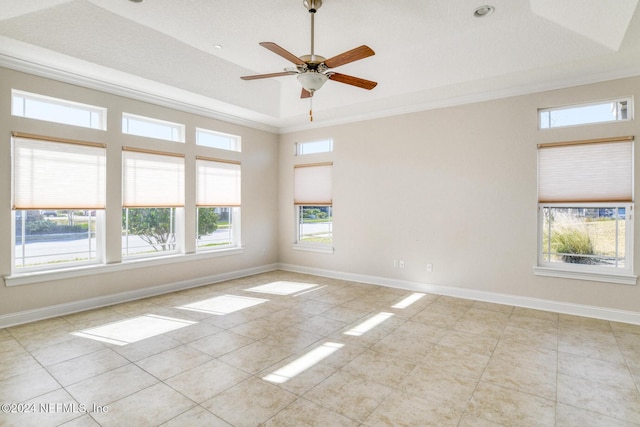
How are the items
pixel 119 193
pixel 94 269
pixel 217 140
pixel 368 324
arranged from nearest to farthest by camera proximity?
pixel 368 324 → pixel 94 269 → pixel 119 193 → pixel 217 140

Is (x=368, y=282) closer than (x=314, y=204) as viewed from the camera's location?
Yes

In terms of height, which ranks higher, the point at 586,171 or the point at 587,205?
the point at 586,171

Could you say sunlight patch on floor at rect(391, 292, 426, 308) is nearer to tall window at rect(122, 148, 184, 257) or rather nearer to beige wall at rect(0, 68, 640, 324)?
beige wall at rect(0, 68, 640, 324)

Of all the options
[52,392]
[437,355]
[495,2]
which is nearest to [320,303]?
[437,355]

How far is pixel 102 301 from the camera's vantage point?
14.4 ft

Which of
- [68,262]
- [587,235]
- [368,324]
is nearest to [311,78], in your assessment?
[368,324]

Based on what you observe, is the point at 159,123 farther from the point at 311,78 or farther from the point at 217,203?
the point at 311,78

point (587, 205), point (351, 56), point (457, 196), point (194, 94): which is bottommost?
point (587, 205)

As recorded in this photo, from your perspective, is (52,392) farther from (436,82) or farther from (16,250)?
(436,82)

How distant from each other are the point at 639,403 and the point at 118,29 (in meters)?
5.79

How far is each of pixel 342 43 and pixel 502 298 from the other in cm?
398

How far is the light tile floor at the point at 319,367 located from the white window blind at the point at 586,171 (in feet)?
4.94

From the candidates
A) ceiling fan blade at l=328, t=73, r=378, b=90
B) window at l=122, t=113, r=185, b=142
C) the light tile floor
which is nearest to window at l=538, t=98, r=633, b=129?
the light tile floor

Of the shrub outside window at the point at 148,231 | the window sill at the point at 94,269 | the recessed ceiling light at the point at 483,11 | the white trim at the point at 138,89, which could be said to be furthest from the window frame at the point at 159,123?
the recessed ceiling light at the point at 483,11
